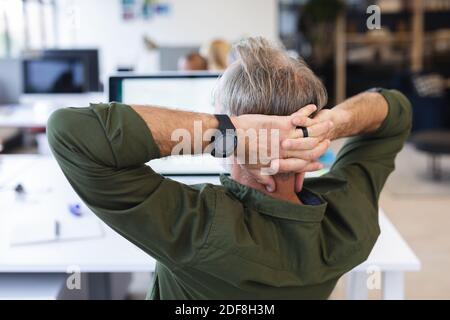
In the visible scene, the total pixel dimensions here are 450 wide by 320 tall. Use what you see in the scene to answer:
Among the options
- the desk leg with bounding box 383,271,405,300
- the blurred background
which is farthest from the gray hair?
the desk leg with bounding box 383,271,405,300

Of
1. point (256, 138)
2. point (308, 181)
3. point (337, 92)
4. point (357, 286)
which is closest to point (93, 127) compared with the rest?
point (256, 138)

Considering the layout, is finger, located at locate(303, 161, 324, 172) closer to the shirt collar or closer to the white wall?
the shirt collar

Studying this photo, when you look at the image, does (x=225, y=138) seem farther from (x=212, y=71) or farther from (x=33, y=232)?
(x=212, y=71)

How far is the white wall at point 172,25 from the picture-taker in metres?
7.44

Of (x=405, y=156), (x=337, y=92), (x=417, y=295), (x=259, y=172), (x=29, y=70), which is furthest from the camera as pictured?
Answer: (x=337, y=92)

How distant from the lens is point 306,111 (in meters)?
0.98

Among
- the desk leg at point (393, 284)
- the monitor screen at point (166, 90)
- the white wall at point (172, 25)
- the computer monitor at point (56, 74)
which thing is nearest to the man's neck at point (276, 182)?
the desk leg at point (393, 284)

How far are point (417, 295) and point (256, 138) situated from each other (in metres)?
2.18

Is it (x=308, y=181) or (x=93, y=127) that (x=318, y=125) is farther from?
(x=93, y=127)

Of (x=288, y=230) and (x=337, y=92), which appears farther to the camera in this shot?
(x=337, y=92)

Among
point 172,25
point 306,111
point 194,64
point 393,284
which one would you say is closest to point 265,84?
point 306,111

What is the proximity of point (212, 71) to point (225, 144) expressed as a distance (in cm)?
154

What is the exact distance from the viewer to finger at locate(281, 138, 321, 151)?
957mm

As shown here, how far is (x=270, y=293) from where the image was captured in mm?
1036
